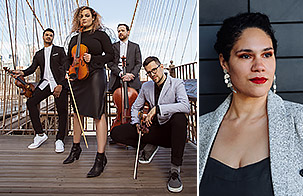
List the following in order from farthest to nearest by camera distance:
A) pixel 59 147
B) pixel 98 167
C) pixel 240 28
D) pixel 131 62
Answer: pixel 131 62 < pixel 59 147 < pixel 98 167 < pixel 240 28

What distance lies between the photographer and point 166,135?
159 centimetres

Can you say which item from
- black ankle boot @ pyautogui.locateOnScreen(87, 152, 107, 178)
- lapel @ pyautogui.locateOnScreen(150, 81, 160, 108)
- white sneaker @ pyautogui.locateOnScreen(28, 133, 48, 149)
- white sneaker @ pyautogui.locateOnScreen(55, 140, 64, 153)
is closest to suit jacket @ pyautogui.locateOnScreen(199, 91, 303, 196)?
lapel @ pyautogui.locateOnScreen(150, 81, 160, 108)

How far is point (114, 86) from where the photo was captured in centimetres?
217

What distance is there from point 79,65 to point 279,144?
1162 mm

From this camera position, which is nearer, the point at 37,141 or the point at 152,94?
the point at 152,94

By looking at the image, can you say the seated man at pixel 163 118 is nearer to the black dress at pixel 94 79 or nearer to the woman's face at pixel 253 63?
the black dress at pixel 94 79

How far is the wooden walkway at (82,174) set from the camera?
130 cm

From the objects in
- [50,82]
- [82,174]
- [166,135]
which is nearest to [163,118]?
[166,135]

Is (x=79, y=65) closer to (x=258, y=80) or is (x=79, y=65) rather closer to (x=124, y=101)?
(x=124, y=101)

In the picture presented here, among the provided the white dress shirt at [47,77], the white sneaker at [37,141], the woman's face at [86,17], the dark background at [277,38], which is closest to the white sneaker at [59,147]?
the white sneaker at [37,141]

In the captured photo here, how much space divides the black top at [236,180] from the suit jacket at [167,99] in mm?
479

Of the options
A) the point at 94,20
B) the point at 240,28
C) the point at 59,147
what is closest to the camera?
the point at 240,28

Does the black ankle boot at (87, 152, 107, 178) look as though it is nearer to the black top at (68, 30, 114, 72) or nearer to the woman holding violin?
the woman holding violin

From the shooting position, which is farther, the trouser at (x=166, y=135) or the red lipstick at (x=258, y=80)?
the trouser at (x=166, y=135)
